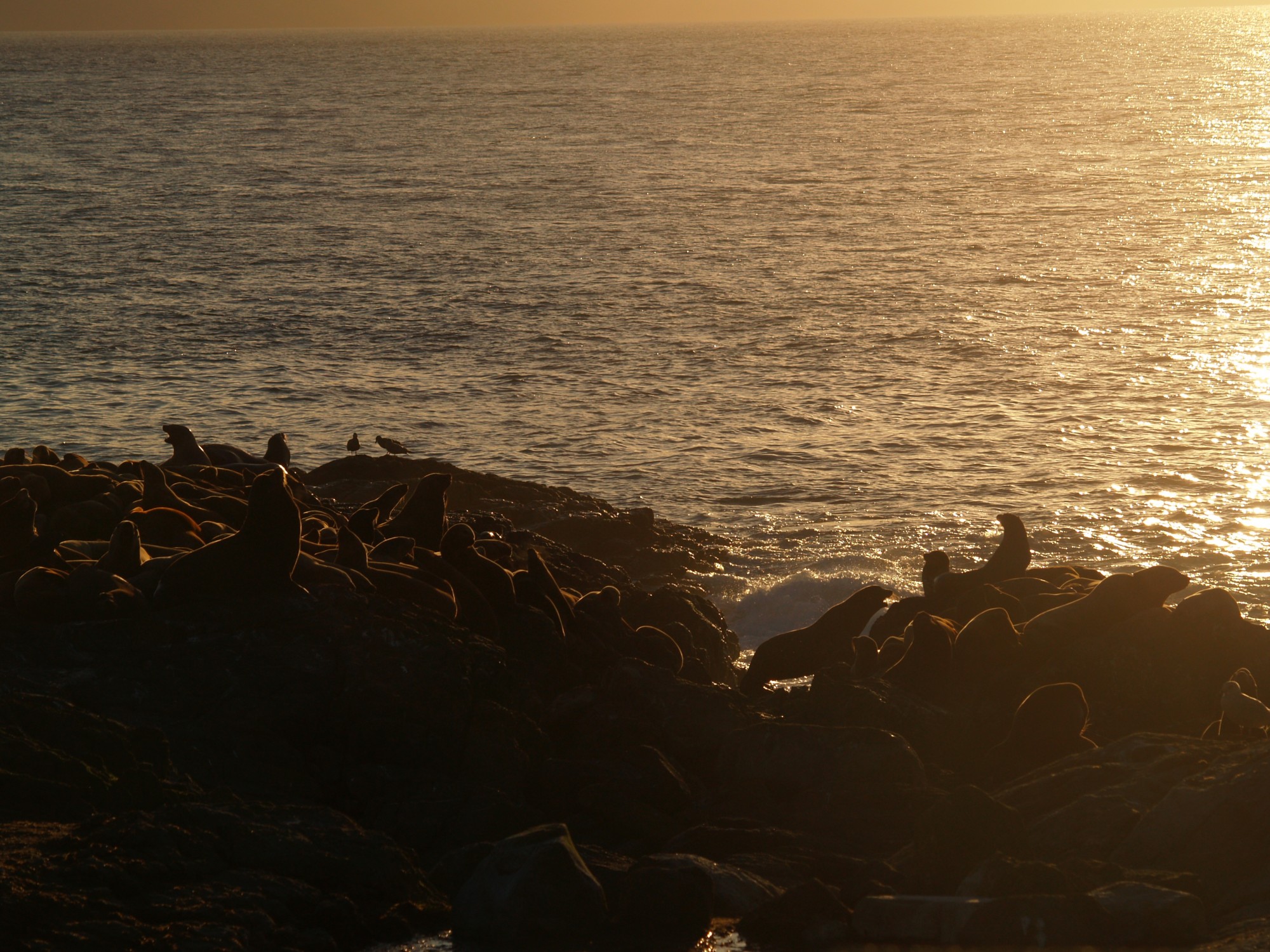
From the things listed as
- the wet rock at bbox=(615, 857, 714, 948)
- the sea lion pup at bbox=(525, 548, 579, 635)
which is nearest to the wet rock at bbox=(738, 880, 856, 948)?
the wet rock at bbox=(615, 857, 714, 948)

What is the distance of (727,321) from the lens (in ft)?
115

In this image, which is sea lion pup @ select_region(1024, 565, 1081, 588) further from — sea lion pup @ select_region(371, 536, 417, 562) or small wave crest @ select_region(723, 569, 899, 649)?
sea lion pup @ select_region(371, 536, 417, 562)

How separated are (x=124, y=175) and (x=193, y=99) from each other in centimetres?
4699

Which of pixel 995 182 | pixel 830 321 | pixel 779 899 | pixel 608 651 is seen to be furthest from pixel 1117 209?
pixel 779 899

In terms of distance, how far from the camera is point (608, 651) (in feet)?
37.7

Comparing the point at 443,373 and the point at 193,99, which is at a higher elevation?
the point at 193,99

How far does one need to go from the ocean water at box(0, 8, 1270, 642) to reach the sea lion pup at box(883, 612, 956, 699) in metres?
5.28

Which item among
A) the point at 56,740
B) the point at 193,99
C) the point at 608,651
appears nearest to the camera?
the point at 56,740

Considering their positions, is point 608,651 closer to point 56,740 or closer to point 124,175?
point 56,740

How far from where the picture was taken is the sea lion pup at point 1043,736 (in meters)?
10.0

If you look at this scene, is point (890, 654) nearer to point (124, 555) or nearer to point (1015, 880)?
point (1015, 880)

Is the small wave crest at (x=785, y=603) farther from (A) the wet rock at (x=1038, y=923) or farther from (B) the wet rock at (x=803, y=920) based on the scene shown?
(A) the wet rock at (x=1038, y=923)

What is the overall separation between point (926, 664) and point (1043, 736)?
157 centimetres

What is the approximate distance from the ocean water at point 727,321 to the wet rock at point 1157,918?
33.7 feet
